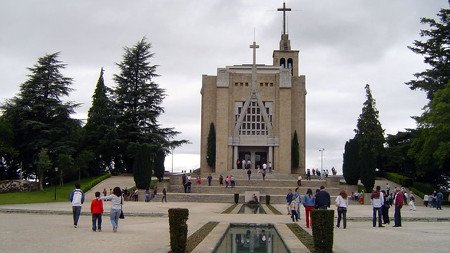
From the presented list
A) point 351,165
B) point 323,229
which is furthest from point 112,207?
point 351,165

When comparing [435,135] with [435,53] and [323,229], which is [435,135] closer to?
[435,53]

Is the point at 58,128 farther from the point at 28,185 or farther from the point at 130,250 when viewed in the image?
the point at 130,250

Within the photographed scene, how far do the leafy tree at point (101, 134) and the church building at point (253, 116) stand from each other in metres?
10.1

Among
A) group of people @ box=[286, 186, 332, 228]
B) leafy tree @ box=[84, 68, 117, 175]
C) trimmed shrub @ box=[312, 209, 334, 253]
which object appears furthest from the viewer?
leafy tree @ box=[84, 68, 117, 175]

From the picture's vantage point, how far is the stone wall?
39375 millimetres

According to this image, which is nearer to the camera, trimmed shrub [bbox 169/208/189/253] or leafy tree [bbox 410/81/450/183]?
trimmed shrub [bbox 169/208/189/253]

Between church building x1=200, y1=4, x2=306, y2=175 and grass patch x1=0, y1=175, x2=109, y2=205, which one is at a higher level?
church building x1=200, y1=4, x2=306, y2=175

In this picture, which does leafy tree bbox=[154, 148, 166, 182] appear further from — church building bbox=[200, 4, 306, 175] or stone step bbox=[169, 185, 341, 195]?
church building bbox=[200, 4, 306, 175]

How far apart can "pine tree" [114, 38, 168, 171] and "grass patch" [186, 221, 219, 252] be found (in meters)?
34.1

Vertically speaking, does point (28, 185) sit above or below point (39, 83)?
below

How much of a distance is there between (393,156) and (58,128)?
30217 millimetres

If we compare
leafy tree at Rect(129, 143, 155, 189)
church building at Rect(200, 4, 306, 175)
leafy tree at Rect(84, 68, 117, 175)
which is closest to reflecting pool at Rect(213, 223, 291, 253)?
leafy tree at Rect(129, 143, 155, 189)

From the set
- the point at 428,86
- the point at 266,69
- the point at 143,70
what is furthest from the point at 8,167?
the point at 428,86

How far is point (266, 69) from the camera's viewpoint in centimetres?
5738
